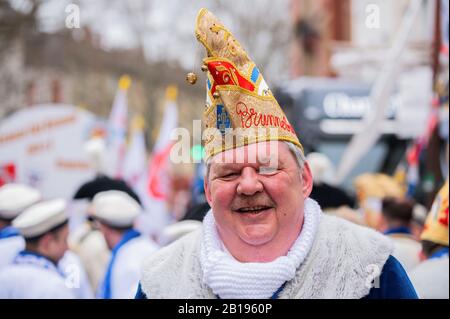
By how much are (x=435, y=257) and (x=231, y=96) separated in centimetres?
228

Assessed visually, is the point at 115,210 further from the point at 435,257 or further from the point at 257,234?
the point at 257,234

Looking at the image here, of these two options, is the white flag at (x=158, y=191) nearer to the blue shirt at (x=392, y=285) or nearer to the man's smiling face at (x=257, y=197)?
the man's smiling face at (x=257, y=197)

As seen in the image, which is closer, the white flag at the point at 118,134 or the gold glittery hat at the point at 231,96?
the gold glittery hat at the point at 231,96

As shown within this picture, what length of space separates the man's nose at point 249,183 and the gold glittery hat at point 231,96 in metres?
0.10

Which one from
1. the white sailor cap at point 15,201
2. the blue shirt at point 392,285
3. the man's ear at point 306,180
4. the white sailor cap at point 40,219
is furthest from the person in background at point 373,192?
the blue shirt at point 392,285

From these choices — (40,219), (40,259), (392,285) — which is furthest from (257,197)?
(40,219)

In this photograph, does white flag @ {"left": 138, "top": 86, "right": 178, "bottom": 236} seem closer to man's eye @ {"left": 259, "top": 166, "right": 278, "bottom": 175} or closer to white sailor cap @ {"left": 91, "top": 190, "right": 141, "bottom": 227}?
white sailor cap @ {"left": 91, "top": 190, "right": 141, "bottom": 227}

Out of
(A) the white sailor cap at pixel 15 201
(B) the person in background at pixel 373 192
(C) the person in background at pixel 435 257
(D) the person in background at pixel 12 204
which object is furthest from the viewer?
(B) the person in background at pixel 373 192

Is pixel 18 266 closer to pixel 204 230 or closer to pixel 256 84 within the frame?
pixel 204 230

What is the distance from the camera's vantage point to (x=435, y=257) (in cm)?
447

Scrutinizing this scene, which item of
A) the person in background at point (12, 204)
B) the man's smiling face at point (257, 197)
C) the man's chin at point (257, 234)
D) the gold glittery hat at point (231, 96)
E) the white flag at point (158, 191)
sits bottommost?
the white flag at point (158, 191)

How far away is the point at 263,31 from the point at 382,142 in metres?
15.7

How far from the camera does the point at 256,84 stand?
2.69 meters

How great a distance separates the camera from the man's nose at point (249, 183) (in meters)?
2.57
